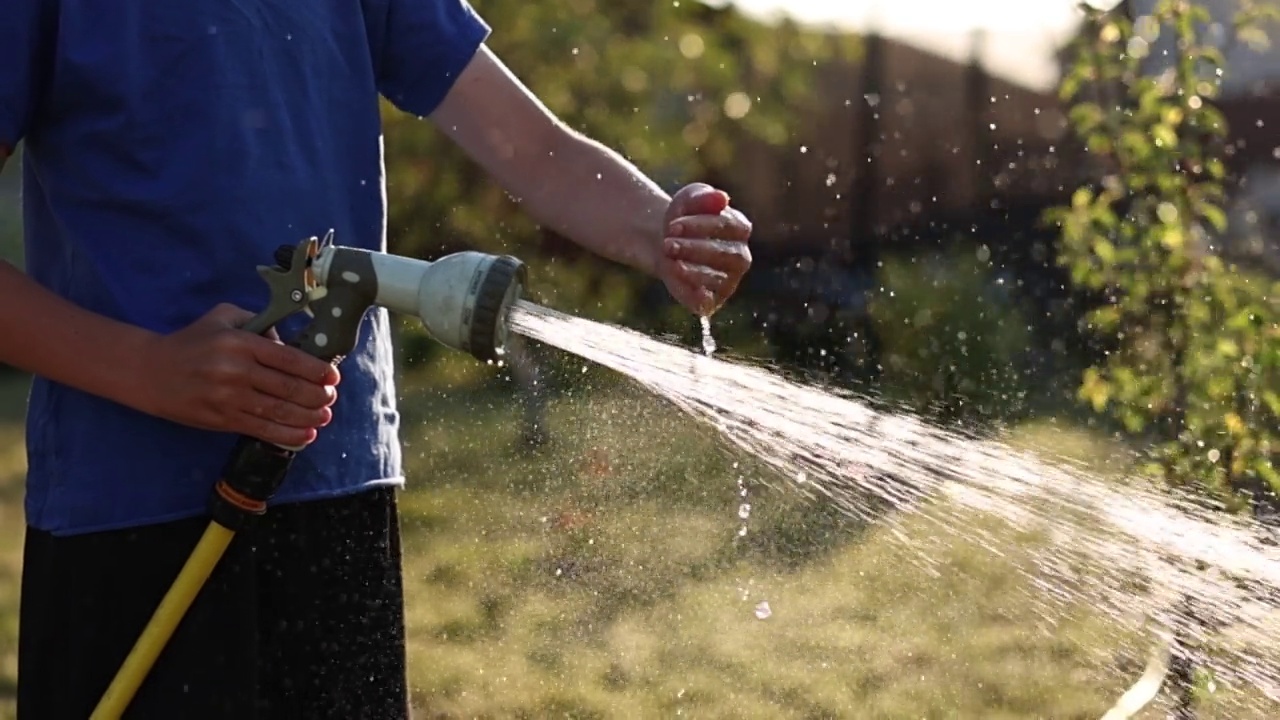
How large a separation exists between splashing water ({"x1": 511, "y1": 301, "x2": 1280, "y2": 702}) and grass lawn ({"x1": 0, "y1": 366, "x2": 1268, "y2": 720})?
12.6 inches

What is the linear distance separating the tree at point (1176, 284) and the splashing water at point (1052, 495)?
0.57 feet

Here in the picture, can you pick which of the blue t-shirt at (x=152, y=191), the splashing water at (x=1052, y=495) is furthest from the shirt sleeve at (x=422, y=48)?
the splashing water at (x=1052, y=495)

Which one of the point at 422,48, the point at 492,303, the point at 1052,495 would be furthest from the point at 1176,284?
the point at 492,303

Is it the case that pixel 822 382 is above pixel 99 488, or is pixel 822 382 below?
below

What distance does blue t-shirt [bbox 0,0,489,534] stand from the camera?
1721 mm

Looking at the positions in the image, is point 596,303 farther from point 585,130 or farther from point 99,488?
point 99,488

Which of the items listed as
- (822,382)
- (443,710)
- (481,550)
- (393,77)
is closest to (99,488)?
(393,77)

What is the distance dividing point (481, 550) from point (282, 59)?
13.1 feet

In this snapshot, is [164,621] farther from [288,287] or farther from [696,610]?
[696,610]

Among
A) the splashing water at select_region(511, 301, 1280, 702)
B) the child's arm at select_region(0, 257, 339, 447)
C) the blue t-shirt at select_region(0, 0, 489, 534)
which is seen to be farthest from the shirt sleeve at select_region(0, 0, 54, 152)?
the splashing water at select_region(511, 301, 1280, 702)

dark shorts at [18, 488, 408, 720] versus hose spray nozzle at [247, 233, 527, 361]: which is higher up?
hose spray nozzle at [247, 233, 527, 361]

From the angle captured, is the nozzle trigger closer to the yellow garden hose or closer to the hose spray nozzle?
the hose spray nozzle

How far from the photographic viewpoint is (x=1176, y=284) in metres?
4.09

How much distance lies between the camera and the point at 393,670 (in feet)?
6.54
